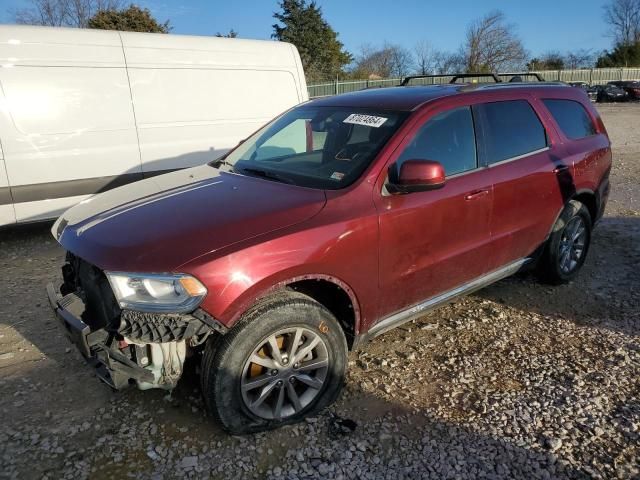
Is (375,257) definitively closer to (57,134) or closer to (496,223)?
(496,223)

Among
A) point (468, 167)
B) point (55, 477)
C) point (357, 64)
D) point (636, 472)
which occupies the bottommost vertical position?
point (636, 472)

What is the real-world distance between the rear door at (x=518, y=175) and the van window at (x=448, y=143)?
0.40ft

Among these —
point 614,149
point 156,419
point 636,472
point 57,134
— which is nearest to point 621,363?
point 636,472

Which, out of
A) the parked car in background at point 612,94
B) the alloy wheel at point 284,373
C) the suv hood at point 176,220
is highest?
the parked car in background at point 612,94

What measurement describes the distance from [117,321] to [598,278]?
4.36 m

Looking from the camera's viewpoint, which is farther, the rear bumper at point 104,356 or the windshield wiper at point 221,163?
the windshield wiper at point 221,163

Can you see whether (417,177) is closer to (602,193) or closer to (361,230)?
(361,230)

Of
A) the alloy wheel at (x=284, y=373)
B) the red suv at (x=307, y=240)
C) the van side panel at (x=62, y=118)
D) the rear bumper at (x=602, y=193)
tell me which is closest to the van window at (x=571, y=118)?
the red suv at (x=307, y=240)

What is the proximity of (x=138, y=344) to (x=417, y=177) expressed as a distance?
1718mm

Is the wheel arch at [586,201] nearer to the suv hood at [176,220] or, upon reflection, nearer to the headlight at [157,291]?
the suv hood at [176,220]

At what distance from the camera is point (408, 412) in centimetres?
286

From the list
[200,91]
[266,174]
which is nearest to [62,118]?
[200,91]

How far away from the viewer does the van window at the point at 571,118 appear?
420 centimetres

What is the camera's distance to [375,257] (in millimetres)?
2836
